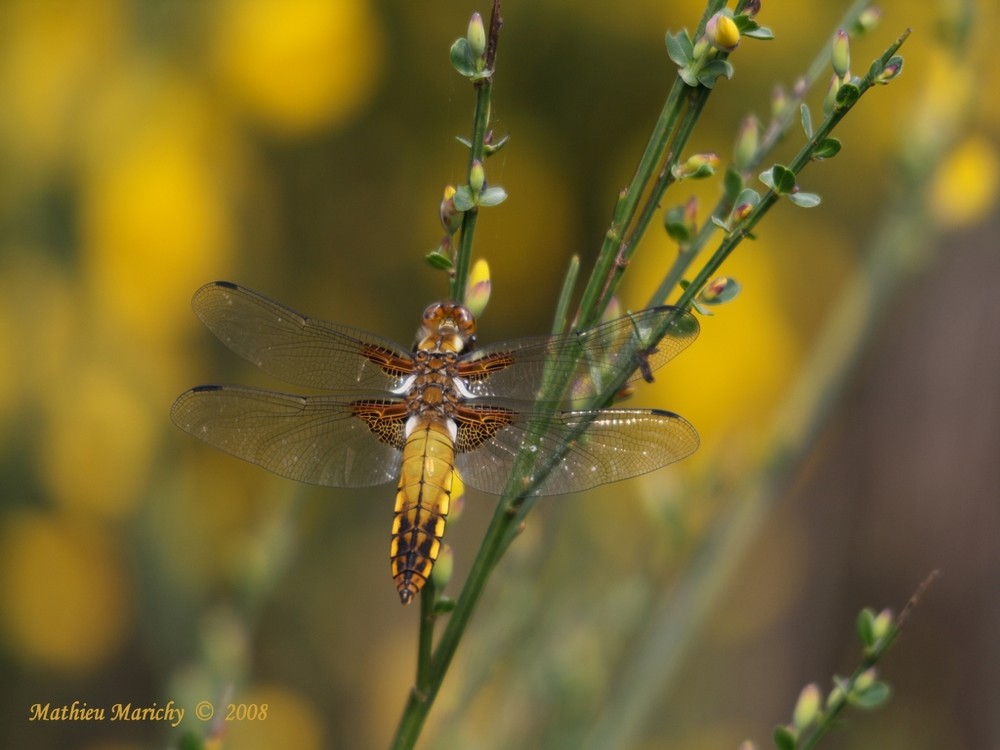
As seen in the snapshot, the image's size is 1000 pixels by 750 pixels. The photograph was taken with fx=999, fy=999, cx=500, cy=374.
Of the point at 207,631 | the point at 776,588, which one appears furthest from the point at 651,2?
the point at 207,631

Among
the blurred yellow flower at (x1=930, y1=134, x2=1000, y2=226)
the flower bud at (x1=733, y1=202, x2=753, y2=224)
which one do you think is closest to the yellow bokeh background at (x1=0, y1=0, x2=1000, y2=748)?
the blurred yellow flower at (x1=930, y1=134, x2=1000, y2=226)

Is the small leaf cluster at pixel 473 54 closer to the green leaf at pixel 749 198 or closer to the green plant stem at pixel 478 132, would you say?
the green plant stem at pixel 478 132

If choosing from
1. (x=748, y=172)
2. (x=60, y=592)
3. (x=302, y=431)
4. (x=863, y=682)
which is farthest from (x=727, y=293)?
(x=60, y=592)

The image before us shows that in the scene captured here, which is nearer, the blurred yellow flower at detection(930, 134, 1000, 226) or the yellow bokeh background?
the blurred yellow flower at detection(930, 134, 1000, 226)

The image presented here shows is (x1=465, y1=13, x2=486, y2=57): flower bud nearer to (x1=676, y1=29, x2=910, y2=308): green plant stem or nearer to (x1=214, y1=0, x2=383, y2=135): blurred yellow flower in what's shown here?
(x1=676, y1=29, x2=910, y2=308): green plant stem

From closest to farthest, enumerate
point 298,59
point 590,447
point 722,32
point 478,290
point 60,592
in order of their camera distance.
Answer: point 722,32
point 478,290
point 590,447
point 60,592
point 298,59

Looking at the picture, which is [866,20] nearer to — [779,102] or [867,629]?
[779,102]

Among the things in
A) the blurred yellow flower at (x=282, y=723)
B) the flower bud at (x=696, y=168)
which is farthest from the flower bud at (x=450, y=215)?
the blurred yellow flower at (x=282, y=723)
